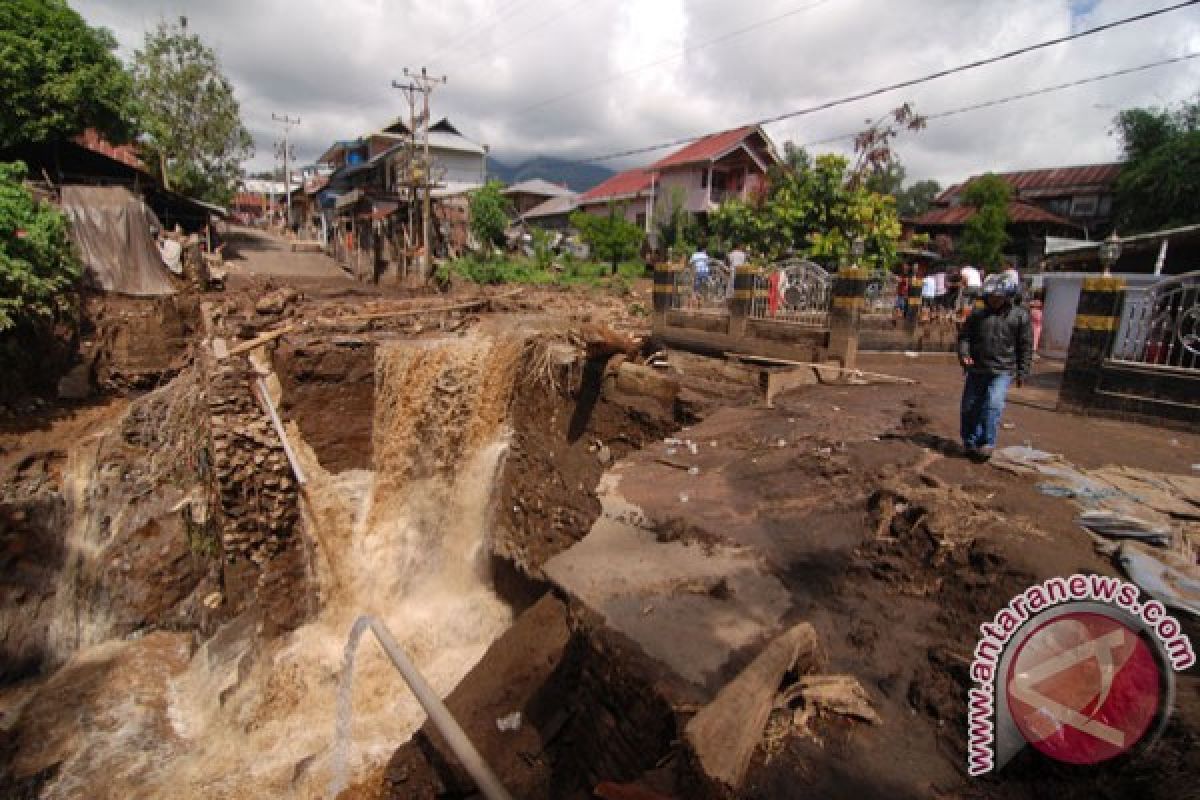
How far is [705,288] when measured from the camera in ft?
41.4

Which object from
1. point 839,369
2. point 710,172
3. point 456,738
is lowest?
point 456,738

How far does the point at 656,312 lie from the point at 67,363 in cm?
1181

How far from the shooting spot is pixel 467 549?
885 centimetres

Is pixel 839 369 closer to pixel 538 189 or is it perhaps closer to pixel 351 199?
pixel 351 199

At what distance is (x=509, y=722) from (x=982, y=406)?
5.48m

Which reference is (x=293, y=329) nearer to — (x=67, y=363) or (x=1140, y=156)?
(x=67, y=363)

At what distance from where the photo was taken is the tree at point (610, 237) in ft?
89.0

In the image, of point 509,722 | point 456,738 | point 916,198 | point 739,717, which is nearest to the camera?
point 739,717

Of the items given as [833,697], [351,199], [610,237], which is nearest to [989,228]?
[610,237]

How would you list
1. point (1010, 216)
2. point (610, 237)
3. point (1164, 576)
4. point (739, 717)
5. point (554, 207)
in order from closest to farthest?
point (739, 717) → point (1164, 576) → point (1010, 216) → point (610, 237) → point (554, 207)

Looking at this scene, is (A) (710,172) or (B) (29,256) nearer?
(B) (29,256)

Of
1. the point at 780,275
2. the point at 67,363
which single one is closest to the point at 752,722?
the point at 780,275

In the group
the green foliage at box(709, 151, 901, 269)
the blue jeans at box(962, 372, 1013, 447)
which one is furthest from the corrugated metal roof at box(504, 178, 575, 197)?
the blue jeans at box(962, 372, 1013, 447)

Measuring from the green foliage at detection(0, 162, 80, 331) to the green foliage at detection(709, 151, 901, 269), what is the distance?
1733cm
